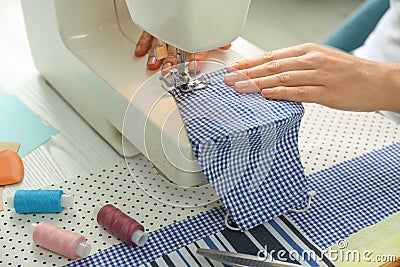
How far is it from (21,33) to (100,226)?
80 cm

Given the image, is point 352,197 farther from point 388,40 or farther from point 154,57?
point 388,40

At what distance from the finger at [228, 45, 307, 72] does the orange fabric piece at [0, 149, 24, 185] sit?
0.45 metres

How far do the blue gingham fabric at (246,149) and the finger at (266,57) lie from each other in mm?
90

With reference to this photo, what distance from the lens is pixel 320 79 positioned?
1.14m

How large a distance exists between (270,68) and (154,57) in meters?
0.22

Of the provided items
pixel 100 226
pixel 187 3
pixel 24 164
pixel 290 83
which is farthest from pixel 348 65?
pixel 24 164

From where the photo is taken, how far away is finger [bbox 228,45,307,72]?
1.15 meters

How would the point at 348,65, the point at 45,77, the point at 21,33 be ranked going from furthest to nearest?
the point at 21,33
the point at 45,77
the point at 348,65

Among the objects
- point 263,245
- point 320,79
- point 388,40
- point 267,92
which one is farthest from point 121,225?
point 388,40

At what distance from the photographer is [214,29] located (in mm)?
942

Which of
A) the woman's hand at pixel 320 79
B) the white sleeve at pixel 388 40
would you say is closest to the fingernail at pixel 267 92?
the woman's hand at pixel 320 79

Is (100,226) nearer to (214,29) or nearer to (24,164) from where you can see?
(24,164)

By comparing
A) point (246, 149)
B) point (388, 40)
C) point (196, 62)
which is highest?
point (196, 62)

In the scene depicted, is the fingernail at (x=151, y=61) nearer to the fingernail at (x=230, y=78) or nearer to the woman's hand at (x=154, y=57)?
the woman's hand at (x=154, y=57)
